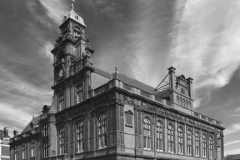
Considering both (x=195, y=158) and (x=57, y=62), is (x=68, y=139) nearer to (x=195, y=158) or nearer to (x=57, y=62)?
(x=57, y=62)

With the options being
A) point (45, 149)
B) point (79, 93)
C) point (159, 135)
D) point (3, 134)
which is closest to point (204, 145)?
point (159, 135)

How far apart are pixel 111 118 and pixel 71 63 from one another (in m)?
13.1

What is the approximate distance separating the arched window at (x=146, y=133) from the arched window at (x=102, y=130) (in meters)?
4.98

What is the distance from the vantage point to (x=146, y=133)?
3484 centimetres

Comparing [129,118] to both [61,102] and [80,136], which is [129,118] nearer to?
[80,136]

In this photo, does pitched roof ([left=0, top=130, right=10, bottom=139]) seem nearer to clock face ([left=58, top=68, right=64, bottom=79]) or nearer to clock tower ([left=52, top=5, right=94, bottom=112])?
clock tower ([left=52, top=5, right=94, bottom=112])

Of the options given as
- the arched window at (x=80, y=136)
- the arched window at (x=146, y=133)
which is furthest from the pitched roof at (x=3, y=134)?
the arched window at (x=146, y=133)

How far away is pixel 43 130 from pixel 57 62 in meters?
10.5

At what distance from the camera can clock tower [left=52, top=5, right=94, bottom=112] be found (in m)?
37.3

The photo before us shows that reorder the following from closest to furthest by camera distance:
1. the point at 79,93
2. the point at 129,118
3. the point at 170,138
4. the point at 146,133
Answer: the point at 129,118 → the point at 146,133 → the point at 79,93 → the point at 170,138

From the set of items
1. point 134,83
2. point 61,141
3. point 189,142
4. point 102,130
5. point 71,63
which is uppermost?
point 71,63

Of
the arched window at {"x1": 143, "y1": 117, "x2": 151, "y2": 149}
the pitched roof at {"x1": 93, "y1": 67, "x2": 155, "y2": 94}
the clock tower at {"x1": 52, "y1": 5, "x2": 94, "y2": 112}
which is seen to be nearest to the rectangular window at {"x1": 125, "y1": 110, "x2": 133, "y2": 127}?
the arched window at {"x1": 143, "y1": 117, "x2": 151, "y2": 149}

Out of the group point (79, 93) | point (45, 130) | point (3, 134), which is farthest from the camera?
point (3, 134)

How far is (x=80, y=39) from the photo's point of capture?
1617 inches
